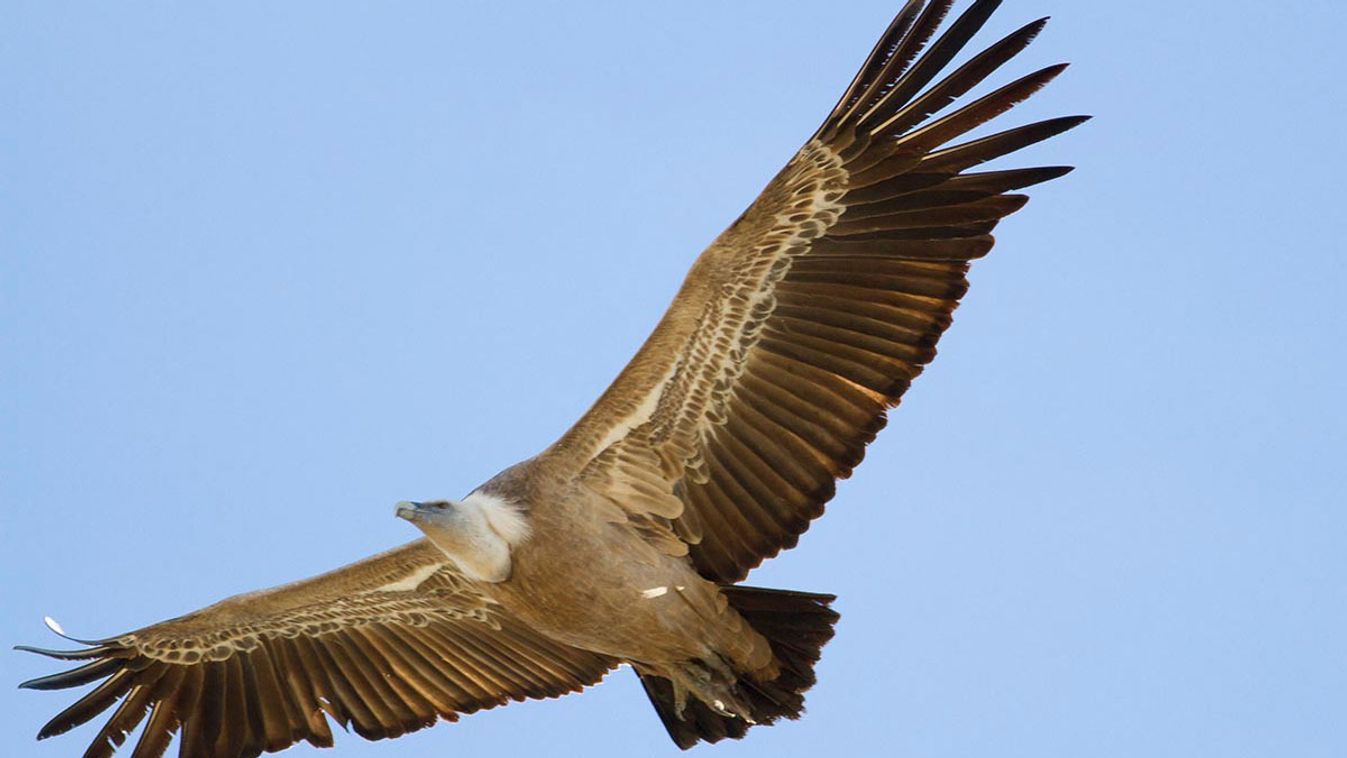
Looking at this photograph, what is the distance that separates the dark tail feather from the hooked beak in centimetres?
195

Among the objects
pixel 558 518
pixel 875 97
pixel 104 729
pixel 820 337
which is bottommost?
pixel 104 729

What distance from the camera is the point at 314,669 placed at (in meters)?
14.5

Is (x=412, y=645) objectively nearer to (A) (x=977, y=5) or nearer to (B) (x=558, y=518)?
(B) (x=558, y=518)

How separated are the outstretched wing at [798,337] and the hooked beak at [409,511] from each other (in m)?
0.88

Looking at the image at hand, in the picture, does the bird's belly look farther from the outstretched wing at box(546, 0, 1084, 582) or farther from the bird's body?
the outstretched wing at box(546, 0, 1084, 582)

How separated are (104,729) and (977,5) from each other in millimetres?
7501

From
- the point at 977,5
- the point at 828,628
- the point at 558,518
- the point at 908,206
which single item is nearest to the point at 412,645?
the point at 558,518

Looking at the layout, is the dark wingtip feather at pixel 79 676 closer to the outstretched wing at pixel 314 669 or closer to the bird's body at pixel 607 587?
the outstretched wing at pixel 314 669

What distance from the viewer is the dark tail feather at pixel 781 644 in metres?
13.0

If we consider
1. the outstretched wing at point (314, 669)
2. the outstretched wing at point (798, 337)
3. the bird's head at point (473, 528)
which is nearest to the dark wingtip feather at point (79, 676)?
the outstretched wing at point (314, 669)

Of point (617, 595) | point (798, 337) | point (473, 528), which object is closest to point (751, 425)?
point (798, 337)

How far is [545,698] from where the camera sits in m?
14.4

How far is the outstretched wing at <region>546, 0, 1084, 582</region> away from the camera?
41.9 ft

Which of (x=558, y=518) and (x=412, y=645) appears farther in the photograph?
(x=412, y=645)
